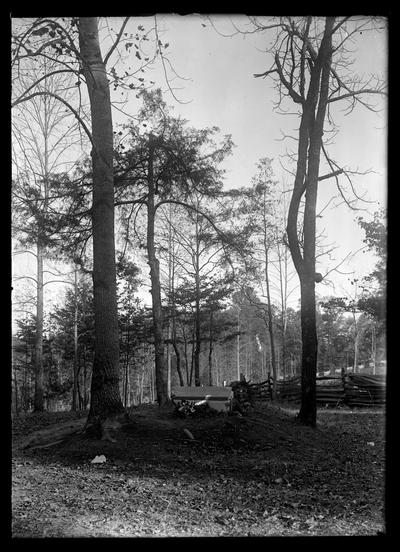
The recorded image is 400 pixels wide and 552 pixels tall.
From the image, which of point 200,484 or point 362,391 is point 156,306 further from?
point 362,391

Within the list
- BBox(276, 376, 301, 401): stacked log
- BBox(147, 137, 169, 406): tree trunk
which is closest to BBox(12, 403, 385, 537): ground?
BBox(147, 137, 169, 406): tree trunk

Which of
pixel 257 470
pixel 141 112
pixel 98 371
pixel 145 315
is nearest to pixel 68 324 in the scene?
pixel 145 315

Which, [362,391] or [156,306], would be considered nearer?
[156,306]

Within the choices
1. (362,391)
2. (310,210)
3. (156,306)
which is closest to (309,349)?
(310,210)

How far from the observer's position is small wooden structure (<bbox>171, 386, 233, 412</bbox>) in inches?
390

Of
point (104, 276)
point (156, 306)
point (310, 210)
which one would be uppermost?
point (310, 210)

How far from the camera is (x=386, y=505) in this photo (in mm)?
1506

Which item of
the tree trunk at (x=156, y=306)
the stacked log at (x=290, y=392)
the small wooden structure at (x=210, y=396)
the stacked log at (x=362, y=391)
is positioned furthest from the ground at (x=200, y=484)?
the stacked log at (x=290, y=392)

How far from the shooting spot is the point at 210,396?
32.9 feet

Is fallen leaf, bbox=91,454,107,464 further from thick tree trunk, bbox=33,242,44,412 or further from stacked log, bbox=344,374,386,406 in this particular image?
stacked log, bbox=344,374,386,406

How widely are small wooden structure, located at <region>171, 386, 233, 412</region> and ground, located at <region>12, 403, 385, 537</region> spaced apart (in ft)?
4.18

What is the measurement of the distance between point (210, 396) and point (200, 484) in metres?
4.78

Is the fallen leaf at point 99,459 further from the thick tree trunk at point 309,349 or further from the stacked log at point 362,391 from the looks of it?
the stacked log at point 362,391
